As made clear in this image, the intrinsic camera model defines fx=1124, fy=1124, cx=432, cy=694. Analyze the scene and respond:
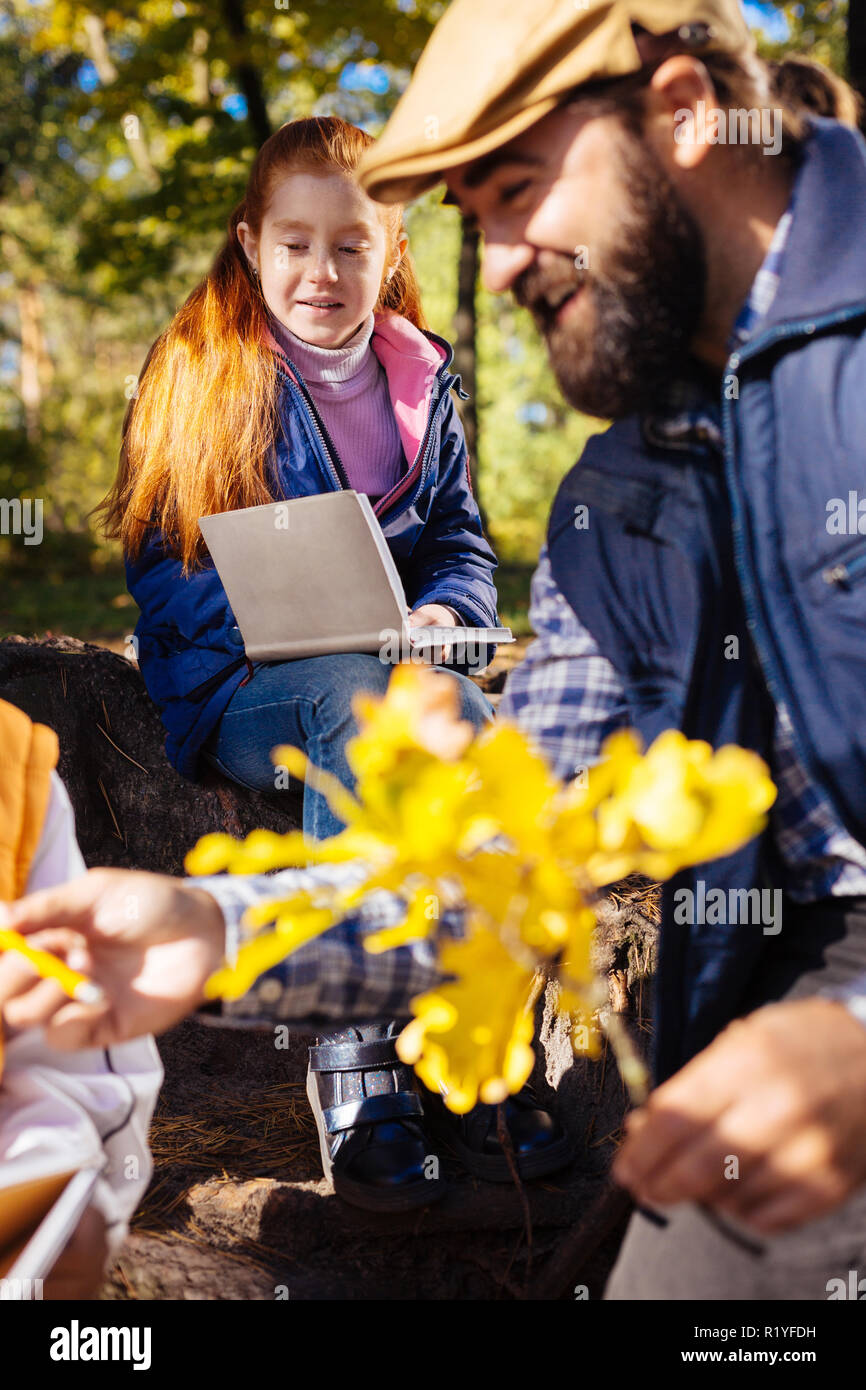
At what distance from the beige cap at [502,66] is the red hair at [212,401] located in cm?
125

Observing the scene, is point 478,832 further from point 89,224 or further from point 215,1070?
point 89,224

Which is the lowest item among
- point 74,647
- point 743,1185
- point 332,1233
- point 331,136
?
point 332,1233

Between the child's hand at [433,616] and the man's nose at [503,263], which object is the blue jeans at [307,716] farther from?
the man's nose at [503,263]

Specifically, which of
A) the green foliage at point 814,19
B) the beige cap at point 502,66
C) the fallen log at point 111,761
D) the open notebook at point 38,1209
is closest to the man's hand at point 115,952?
the open notebook at point 38,1209

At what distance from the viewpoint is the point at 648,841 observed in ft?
2.71

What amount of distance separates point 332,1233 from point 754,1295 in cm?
115

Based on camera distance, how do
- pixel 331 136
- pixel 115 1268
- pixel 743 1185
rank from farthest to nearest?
1. pixel 331 136
2. pixel 115 1268
3. pixel 743 1185

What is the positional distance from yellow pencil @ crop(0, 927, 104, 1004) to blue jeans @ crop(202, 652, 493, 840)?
99 centimetres

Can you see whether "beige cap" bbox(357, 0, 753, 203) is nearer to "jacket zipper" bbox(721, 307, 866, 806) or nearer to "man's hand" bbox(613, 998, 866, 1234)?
"jacket zipper" bbox(721, 307, 866, 806)

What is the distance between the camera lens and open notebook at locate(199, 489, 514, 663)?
2131mm

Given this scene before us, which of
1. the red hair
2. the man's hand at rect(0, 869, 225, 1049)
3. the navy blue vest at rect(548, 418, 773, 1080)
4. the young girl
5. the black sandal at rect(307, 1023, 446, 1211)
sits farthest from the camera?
the red hair

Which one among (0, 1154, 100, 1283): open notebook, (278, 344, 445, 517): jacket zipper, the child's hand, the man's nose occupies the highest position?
the man's nose

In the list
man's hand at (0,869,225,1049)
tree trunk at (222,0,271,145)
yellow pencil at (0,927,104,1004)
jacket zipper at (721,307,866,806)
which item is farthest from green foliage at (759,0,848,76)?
yellow pencil at (0,927,104,1004)

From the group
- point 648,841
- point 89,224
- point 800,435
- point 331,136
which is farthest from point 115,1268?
point 89,224
